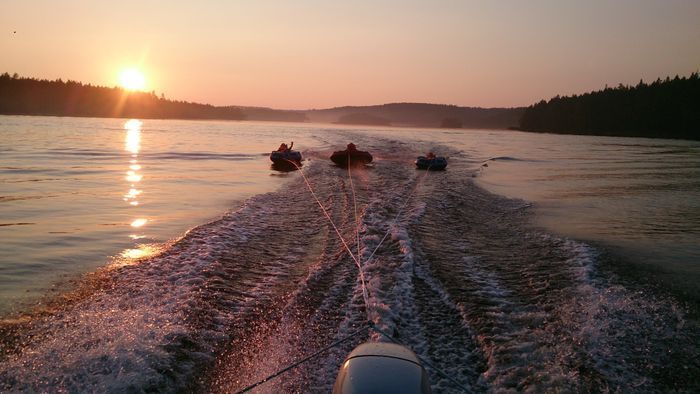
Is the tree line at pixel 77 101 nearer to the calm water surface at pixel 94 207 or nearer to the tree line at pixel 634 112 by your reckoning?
the calm water surface at pixel 94 207

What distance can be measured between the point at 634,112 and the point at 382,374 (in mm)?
111667

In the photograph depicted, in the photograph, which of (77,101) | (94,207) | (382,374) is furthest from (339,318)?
(77,101)

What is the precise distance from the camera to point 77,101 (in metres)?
127

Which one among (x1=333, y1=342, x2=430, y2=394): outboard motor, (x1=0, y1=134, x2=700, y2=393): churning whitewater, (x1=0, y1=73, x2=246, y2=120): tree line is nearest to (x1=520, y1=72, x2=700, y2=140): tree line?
(x1=0, y1=134, x2=700, y2=393): churning whitewater

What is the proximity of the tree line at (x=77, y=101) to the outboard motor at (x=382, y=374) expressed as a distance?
431ft

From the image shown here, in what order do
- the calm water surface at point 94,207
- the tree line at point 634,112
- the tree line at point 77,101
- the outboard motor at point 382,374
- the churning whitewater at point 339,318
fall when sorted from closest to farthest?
the outboard motor at point 382,374
the churning whitewater at point 339,318
the calm water surface at point 94,207
the tree line at point 634,112
the tree line at point 77,101

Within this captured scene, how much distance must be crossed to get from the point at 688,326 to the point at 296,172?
17.4 meters

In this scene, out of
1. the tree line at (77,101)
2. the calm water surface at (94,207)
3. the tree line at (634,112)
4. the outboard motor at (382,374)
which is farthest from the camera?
the tree line at (77,101)

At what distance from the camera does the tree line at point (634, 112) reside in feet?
281

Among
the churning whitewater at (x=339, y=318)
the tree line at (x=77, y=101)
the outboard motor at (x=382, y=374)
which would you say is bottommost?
the churning whitewater at (x=339, y=318)

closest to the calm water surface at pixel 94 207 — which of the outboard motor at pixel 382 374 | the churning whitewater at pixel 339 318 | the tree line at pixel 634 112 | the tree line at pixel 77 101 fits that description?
the churning whitewater at pixel 339 318

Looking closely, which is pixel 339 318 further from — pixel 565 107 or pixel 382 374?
pixel 565 107

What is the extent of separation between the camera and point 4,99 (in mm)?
112250

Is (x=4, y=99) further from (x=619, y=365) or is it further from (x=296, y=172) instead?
(x=619, y=365)
